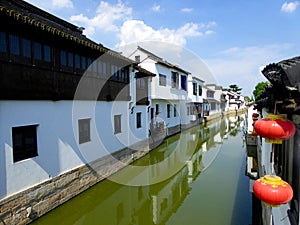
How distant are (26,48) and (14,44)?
1.35 feet

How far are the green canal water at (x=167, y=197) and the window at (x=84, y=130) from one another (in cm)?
193

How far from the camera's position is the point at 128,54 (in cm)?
2091

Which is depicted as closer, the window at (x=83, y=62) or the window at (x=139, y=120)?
the window at (x=83, y=62)

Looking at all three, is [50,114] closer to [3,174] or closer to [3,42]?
[3,174]

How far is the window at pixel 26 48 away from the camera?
21.4 ft

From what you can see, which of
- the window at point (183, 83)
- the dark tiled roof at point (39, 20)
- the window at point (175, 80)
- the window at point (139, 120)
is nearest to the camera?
the dark tiled roof at point (39, 20)

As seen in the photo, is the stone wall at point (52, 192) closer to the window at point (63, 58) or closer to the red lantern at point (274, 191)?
the window at point (63, 58)

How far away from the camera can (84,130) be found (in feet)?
31.2

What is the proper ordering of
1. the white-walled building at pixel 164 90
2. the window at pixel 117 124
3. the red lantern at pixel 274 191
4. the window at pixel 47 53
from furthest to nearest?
the white-walled building at pixel 164 90, the window at pixel 117 124, the window at pixel 47 53, the red lantern at pixel 274 191

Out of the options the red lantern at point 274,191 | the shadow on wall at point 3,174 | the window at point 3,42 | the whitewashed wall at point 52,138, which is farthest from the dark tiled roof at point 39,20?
the red lantern at point 274,191

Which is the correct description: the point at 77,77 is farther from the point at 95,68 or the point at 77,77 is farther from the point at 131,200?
the point at 131,200

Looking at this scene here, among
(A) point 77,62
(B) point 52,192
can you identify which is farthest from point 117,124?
(B) point 52,192

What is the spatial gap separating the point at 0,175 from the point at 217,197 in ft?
22.3

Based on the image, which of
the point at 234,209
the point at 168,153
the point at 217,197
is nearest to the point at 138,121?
the point at 168,153
